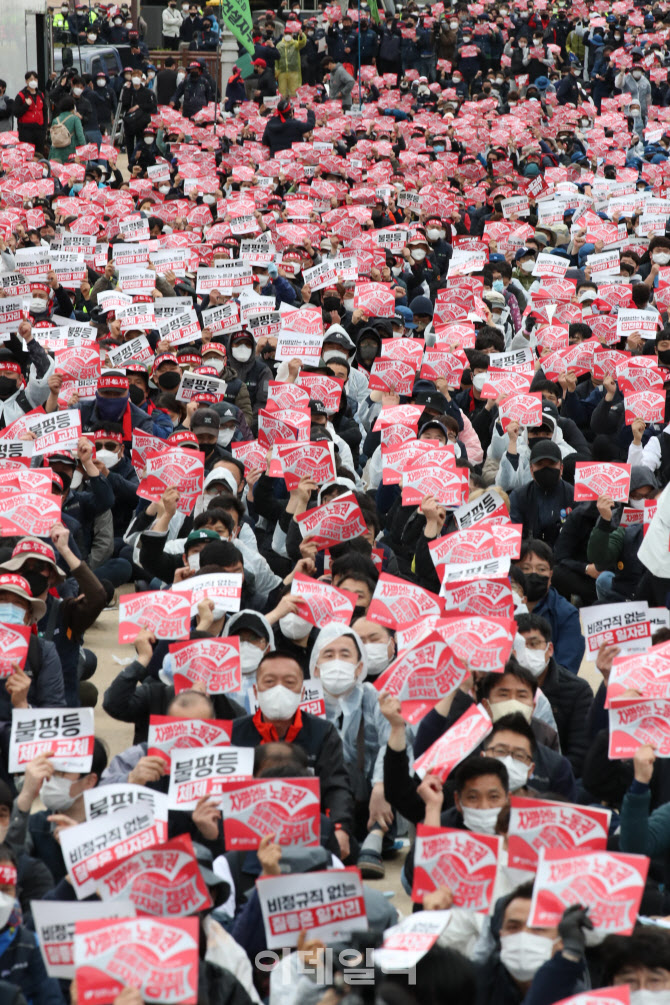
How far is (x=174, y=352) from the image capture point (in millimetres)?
11953

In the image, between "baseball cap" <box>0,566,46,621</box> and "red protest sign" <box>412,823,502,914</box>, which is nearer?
"red protest sign" <box>412,823,502,914</box>

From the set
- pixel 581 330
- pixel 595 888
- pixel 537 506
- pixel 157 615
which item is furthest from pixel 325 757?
pixel 581 330

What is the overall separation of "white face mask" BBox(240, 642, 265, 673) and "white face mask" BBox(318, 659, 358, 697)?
0.91 feet

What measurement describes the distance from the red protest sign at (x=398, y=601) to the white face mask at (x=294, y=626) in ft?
1.11

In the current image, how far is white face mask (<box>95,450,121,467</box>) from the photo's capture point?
32.3 ft

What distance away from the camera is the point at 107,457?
987 centimetres

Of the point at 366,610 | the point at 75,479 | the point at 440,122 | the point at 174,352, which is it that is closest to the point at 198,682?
the point at 366,610

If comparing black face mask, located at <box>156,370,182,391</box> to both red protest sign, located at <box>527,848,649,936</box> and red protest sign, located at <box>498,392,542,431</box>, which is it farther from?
red protest sign, located at <box>527,848,649,936</box>

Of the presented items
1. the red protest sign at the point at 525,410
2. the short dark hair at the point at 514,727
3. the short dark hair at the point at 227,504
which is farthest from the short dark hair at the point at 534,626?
the red protest sign at the point at 525,410

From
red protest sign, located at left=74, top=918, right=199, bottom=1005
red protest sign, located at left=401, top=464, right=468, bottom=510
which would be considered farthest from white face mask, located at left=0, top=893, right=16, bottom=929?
red protest sign, located at left=401, top=464, right=468, bottom=510

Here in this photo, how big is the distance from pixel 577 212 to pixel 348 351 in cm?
714

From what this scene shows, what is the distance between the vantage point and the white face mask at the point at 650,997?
4.19 metres

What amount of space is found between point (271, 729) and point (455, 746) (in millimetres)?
967

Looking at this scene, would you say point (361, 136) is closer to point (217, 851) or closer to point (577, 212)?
point (577, 212)
